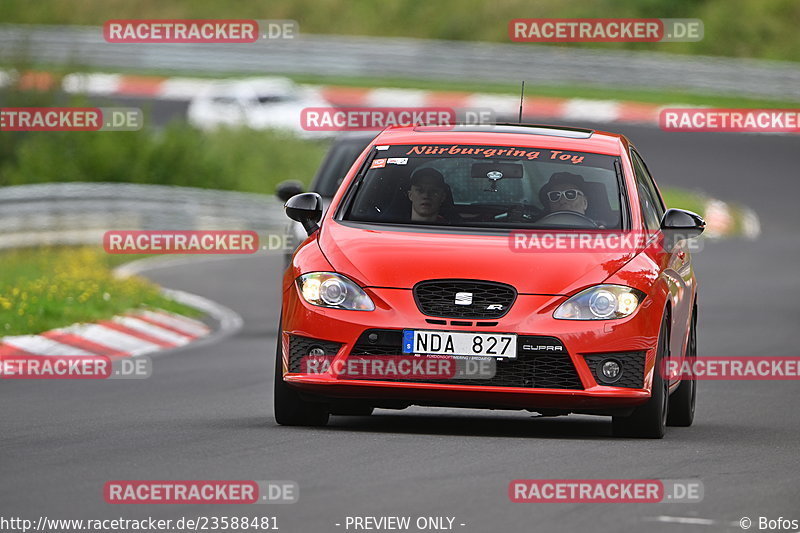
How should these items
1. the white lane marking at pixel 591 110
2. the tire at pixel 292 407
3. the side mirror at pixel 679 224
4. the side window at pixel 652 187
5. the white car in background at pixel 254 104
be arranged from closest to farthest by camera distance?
1. the tire at pixel 292 407
2. the side mirror at pixel 679 224
3. the side window at pixel 652 187
4. the white car in background at pixel 254 104
5. the white lane marking at pixel 591 110

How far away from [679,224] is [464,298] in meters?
1.62

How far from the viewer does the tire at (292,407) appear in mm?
10094

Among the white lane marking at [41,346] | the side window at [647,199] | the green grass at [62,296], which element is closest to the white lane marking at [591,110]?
the green grass at [62,296]

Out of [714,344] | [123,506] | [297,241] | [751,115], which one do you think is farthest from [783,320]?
[751,115]

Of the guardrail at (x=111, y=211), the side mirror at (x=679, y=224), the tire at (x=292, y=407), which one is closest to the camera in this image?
the tire at (x=292, y=407)

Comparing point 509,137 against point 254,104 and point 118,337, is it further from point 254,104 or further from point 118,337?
point 254,104

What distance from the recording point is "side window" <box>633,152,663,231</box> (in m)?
10.8

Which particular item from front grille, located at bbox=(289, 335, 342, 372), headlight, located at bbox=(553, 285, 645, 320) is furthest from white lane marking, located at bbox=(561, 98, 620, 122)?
front grille, located at bbox=(289, 335, 342, 372)

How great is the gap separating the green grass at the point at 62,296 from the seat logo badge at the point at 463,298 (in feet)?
22.0

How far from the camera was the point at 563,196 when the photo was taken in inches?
417

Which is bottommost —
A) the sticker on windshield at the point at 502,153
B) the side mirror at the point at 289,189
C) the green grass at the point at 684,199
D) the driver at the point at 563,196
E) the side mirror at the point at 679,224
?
the green grass at the point at 684,199

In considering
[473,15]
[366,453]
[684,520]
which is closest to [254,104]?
[473,15]

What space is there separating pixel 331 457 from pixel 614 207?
2612 mm

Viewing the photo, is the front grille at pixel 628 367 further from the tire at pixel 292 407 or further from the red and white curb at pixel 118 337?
the red and white curb at pixel 118 337
